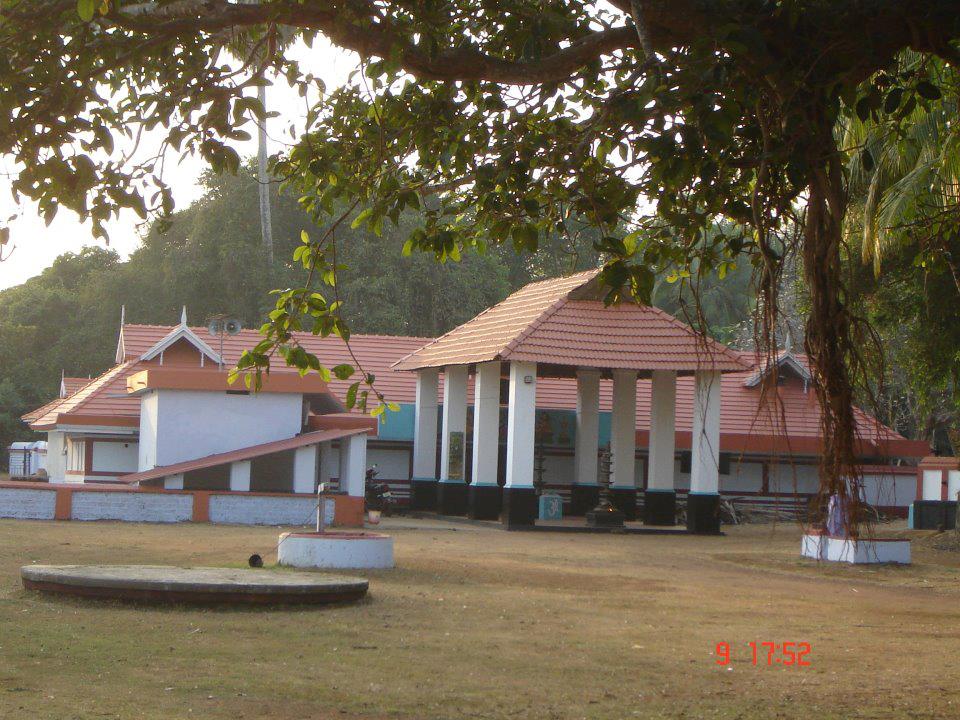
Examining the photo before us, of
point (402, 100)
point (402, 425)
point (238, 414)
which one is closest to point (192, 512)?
point (238, 414)

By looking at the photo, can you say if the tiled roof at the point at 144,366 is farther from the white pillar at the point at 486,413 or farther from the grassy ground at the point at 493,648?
the grassy ground at the point at 493,648

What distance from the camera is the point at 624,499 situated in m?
27.0

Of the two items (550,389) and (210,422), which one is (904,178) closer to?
(210,422)

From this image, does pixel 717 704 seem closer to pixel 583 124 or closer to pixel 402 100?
pixel 583 124

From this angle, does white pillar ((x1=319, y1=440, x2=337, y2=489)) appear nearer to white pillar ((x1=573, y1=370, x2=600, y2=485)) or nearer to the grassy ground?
white pillar ((x1=573, y1=370, x2=600, y2=485))

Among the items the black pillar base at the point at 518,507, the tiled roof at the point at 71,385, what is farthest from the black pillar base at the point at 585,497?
the tiled roof at the point at 71,385

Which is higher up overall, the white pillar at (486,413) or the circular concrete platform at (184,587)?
the white pillar at (486,413)

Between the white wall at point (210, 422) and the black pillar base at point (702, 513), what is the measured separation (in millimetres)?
8554

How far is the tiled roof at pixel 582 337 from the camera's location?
23766mm

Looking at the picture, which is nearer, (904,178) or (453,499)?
(904,178)

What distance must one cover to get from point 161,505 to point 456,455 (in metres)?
7.49

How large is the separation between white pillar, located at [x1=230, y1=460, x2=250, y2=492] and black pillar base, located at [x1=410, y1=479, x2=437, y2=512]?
5484 millimetres

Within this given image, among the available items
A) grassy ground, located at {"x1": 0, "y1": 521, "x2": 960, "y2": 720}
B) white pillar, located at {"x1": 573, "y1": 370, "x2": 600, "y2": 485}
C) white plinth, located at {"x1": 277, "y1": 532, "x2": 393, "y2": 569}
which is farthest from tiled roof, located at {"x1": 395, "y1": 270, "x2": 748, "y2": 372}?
white plinth, located at {"x1": 277, "y1": 532, "x2": 393, "y2": 569}
